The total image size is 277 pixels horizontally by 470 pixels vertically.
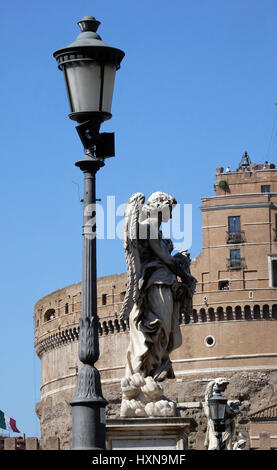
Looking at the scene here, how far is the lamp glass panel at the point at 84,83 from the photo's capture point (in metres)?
9.02

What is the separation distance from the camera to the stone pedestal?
1036 centimetres

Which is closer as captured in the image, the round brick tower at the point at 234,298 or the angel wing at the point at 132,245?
the angel wing at the point at 132,245

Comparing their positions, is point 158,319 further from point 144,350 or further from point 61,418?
point 61,418

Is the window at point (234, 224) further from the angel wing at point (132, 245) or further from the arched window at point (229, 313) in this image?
the angel wing at point (132, 245)

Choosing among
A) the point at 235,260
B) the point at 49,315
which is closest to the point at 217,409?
the point at 235,260

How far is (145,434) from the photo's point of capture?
10.4 metres

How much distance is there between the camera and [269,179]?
73125 mm

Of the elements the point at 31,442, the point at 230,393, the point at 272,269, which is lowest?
the point at 31,442

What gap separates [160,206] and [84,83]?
2.39 metres

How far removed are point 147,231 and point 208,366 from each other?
6057 cm

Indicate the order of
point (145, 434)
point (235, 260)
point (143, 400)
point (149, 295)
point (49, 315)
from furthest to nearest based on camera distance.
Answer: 1. point (49, 315)
2. point (235, 260)
3. point (149, 295)
4. point (143, 400)
5. point (145, 434)

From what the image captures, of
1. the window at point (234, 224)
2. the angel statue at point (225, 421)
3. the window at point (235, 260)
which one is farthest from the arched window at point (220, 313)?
the angel statue at point (225, 421)

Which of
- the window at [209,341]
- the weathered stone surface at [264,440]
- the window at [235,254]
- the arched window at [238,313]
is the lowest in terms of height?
the weathered stone surface at [264,440]

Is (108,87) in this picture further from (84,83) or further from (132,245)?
(132,245)
